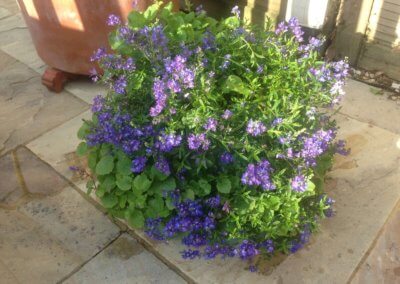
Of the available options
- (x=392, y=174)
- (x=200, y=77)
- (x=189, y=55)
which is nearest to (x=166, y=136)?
(x=200, y=77)

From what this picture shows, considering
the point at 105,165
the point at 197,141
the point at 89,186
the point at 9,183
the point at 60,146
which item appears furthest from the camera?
the point at 60,146

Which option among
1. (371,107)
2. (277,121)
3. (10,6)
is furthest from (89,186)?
(10,6)

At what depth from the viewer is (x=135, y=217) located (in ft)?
6.59

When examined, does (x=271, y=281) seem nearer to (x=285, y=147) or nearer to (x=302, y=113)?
(x=285, y=147)

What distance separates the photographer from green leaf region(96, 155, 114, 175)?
76.8 inches

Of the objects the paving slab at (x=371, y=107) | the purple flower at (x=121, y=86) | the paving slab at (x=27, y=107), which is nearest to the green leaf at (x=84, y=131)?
the purple flower at (x=121, y=86)

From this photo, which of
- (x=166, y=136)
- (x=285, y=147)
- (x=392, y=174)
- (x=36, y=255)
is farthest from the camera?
(x=392, y=174)

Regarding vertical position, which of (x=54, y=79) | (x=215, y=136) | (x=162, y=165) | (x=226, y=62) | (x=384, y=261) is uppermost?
(x=226, y=62)

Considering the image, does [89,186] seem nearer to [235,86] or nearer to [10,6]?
[235,86]

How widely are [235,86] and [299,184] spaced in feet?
1.62

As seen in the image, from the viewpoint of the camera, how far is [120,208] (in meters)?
2.08

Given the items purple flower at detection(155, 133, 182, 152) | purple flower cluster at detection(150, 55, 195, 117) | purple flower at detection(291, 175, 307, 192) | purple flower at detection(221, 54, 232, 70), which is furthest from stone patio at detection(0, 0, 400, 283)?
purple flower at detection(221, 54, 232, 70)

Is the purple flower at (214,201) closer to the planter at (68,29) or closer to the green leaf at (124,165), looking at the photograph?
the green leaf at (124,165)

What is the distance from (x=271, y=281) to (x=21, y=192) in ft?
4.81
